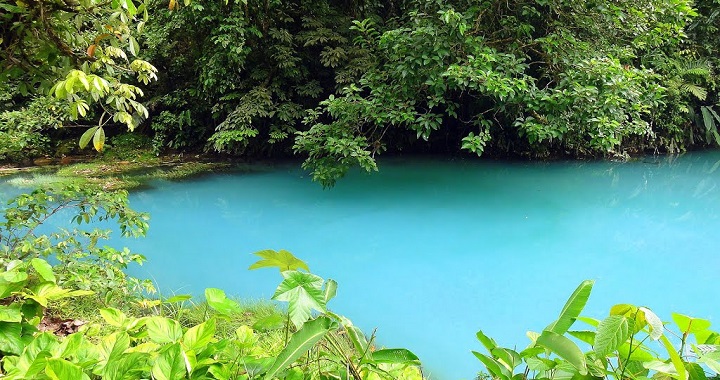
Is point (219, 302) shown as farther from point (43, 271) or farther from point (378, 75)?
point (378, 75)

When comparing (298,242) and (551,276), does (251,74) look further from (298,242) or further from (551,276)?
(551,276)

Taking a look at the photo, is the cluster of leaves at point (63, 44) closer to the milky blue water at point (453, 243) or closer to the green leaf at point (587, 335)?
the milky blue water at point (453, 243)

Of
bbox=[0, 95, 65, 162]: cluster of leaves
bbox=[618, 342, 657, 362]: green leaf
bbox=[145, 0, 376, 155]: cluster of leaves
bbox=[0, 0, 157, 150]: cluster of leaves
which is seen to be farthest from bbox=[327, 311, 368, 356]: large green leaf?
bbox=[0, 95, 65, 162]: cluster of leaves

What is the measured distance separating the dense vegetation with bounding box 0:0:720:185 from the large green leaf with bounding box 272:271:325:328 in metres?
0.99

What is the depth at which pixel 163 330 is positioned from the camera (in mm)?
832

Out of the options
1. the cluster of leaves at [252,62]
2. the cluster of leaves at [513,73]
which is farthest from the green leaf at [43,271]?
the cluster of leaves at [252,62]

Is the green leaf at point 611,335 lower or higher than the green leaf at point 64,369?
higher

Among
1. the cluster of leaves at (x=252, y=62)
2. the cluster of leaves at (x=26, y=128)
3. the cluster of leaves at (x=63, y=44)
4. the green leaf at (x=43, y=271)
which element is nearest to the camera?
the green leaf at (x=43, y=271)

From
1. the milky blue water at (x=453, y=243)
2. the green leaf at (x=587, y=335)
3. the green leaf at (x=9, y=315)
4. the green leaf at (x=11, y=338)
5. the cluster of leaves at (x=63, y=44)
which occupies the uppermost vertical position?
the cluster of leaves at (x=63, y=44)

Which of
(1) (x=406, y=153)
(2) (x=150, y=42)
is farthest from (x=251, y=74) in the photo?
(1) (x=406, y=153)

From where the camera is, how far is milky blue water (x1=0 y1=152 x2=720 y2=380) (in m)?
2.57

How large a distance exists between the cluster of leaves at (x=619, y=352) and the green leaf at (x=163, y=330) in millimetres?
524

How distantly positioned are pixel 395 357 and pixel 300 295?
184 millimetres

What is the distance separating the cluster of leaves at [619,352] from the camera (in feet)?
1.92
